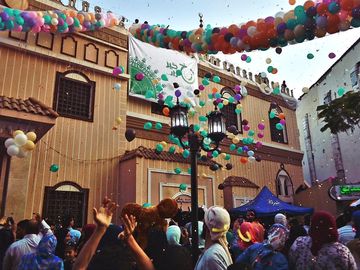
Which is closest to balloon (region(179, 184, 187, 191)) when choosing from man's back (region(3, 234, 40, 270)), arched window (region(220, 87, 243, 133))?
arched window (region(220, 87, 243, 133))

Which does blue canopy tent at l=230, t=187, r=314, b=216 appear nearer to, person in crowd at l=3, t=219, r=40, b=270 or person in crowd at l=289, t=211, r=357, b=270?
person in crowd at l=289, t=211, r=357, b=270

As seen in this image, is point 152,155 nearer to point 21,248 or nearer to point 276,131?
point 21,248

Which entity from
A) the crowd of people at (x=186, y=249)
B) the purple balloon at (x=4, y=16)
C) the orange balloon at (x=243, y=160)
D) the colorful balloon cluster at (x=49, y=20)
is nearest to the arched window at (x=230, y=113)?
the orange balloon at (x=243, y=160)

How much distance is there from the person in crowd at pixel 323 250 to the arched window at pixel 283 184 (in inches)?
510

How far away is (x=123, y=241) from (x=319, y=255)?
187 centimetres

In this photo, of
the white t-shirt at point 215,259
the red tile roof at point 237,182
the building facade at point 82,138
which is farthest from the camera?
the red tile roof at point 237,182

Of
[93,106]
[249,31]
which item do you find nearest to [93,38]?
[93,106]

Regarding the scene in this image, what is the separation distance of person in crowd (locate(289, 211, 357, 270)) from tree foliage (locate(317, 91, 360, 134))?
304 inches

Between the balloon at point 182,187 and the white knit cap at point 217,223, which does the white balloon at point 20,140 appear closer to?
the white knit cap at point 217,223

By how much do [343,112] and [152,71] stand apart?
6.53m

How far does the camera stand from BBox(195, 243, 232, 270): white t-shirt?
2590 mm

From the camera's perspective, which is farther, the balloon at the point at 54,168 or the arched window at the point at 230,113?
the arched window at the point at 230,113

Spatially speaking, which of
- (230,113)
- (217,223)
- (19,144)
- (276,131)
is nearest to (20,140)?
(19,144)

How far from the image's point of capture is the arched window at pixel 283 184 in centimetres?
1587
